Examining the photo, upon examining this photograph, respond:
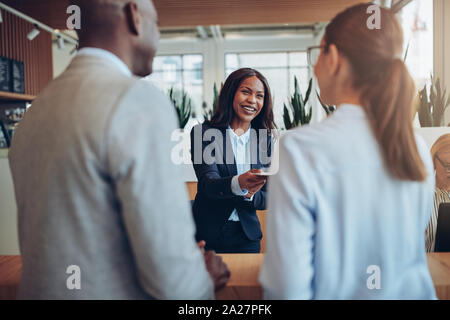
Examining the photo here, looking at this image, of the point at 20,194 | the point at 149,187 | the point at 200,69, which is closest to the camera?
the point at 149,187

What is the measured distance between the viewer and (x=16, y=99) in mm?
3992

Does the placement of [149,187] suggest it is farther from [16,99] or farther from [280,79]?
[280,79]

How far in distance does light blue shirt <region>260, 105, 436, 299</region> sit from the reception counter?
20cm

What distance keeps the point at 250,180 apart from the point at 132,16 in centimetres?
103

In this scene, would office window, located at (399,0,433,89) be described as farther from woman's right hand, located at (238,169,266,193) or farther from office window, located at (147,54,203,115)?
office window, located at (147,54,203,115)

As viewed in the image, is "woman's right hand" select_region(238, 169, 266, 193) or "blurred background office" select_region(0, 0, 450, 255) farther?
"blurred background office" select_region(0, 0, 450, 255)

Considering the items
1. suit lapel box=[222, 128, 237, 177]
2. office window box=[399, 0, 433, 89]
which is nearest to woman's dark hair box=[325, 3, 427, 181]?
suit lapel box=[222, 128, 237, 177]

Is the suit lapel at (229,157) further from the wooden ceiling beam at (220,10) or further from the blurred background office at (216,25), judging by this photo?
the wooden ceiling beam at (220,10)

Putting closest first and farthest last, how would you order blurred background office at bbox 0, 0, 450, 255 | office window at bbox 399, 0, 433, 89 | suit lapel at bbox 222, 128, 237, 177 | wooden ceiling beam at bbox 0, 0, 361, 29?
suit lapel at bbox 222, 128, 237, 177 → blurred background office at bbox 0, 0, 450, 255 → office window at bbox 399, 0, 433, 89 → wooden ceiling beam at bbox 0, 0, 361, 29

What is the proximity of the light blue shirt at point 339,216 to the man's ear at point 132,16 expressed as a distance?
1.58 ft

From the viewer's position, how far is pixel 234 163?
6.88ft

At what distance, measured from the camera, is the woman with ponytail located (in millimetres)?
807
